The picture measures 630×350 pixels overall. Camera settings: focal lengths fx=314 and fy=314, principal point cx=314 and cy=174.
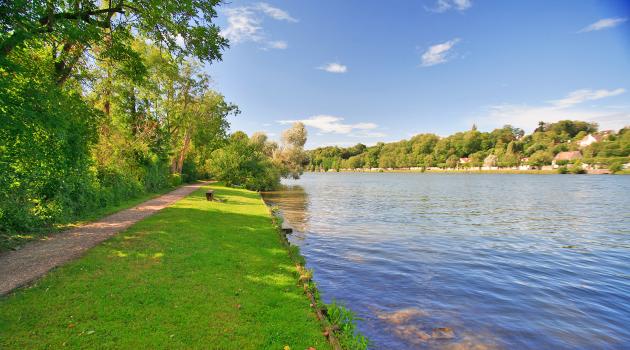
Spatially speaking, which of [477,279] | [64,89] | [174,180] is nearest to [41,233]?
[64,89]

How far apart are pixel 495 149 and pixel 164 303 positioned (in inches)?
6133

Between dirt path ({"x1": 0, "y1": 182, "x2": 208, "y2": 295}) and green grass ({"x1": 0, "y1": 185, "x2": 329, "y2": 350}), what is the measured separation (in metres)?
0.47

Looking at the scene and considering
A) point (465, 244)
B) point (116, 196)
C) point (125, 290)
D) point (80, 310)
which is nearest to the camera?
point (80, 310)

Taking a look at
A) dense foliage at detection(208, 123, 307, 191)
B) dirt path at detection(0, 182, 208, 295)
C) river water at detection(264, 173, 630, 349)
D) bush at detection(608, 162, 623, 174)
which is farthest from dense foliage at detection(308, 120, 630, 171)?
dirt path at detection(0, 182, 208, 295)

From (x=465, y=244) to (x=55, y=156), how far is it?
1776cm

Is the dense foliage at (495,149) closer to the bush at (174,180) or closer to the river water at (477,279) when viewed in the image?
the bush at (174,180)

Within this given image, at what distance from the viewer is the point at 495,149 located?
138 metres

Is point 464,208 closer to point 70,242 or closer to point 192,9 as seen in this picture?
point 192,9

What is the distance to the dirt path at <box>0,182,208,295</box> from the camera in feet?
23.7

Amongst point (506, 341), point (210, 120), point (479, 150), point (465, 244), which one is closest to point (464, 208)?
point (465, 244)

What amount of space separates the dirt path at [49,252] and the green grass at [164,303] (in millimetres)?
471

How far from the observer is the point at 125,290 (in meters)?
6.70

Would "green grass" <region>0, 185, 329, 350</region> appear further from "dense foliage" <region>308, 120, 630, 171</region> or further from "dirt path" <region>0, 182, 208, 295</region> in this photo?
"dense foliage" <region>308, 120, 630, 171</region>

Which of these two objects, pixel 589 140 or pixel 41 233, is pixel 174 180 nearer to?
pixel 41 233
